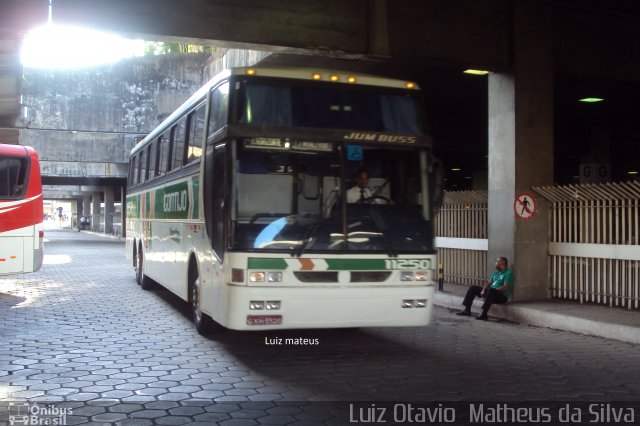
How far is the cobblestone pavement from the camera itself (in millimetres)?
6090

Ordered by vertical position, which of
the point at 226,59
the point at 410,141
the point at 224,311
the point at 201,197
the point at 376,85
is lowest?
the point at 224,311

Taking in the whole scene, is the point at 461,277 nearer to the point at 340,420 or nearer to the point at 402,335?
the point at 402,335

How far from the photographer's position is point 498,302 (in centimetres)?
1177

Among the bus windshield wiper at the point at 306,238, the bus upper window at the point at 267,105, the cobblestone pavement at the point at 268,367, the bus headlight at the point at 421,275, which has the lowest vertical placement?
the cobblestone pavement at the point at 268,367

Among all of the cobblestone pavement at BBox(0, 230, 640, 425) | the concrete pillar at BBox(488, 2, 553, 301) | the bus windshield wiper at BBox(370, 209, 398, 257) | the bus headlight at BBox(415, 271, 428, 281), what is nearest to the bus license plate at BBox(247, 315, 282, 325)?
the cobblestone pavement at BBox(0, 230, 640, 425)

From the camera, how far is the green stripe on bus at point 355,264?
303 inches

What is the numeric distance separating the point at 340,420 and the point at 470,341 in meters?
4.43

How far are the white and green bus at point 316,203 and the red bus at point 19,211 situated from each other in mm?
7838

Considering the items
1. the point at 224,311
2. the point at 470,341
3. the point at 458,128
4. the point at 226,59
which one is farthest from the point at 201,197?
the point at 458,128

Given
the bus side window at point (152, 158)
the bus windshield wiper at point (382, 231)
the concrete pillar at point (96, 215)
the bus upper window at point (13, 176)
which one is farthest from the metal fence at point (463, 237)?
the concrete pillar at point (96, 215)

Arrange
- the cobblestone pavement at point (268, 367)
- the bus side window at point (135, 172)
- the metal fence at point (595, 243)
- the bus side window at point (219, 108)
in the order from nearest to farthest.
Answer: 1. the cobblestone pavement at point (268, 367)
2. the bus side window at point (219, 108)
3. the metal fence at point (595, 243)
4. the bus side window at point (135, 172)

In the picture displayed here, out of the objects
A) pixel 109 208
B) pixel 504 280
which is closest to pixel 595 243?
pixel 504 280

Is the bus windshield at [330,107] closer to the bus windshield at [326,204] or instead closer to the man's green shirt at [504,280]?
the bus windshield at [326,204]

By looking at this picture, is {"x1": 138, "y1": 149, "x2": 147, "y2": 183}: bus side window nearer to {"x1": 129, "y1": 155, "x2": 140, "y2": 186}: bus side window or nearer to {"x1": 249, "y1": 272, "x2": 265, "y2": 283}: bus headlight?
{"x1": 129, "y1": 155, "x2": 140, "y2": 186}: bus side window
